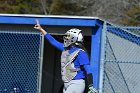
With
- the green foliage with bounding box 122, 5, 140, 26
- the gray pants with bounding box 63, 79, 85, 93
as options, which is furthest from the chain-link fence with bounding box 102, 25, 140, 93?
the green foliage with bounding box 122, 5, 140, 26

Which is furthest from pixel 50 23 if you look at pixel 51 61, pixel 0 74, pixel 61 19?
pixel 51 61

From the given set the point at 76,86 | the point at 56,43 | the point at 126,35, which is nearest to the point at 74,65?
the point at 76,86

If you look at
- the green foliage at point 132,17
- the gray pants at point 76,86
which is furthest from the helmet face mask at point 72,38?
the green foliage at point 132,17

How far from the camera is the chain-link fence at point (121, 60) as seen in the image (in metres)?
11.3

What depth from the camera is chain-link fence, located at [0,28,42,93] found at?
14102mm

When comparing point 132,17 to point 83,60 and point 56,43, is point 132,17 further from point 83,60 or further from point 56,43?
point 83,60

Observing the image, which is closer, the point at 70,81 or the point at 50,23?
the point at 70,81

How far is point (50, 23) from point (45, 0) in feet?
99.4

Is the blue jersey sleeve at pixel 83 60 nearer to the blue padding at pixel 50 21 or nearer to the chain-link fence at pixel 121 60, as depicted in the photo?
the chain-link fence at pixel 121 60

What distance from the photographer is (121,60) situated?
39.7ft

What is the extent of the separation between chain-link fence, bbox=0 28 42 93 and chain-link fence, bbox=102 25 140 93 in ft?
9.18

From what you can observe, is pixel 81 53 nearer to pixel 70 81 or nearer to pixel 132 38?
pixel 70 81

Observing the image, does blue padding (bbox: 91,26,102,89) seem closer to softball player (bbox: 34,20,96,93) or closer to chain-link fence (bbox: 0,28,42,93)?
chain-link fence (bbox: 0,28,42,93)

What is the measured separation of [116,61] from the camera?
11.3m
